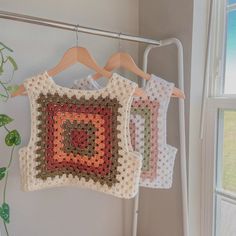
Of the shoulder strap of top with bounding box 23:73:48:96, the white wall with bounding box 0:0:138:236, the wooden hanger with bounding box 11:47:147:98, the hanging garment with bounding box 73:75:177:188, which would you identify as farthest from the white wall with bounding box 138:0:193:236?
the shoulder strap of top with bounding box 23:73:48:96

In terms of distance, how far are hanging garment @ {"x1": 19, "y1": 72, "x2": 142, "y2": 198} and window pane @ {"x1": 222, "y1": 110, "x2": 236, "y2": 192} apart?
1.51 feet

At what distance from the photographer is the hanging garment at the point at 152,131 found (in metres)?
1.03

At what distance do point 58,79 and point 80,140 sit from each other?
0.38 metres

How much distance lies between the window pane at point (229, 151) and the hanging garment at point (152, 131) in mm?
261

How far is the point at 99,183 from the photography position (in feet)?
3.06

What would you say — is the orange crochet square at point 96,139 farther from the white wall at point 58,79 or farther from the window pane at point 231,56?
the window pane at point 231,56

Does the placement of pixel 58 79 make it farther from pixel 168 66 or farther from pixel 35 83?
pixel 168 66

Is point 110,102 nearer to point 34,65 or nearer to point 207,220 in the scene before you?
point 34,65

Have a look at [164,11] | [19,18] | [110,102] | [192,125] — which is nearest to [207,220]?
[192,125]

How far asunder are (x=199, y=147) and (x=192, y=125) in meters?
0.10

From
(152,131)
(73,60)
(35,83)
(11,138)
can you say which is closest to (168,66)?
(152,131)

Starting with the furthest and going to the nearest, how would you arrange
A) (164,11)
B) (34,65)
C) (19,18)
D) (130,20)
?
(130,20) → (164,11) → (34,65) → (19,18)

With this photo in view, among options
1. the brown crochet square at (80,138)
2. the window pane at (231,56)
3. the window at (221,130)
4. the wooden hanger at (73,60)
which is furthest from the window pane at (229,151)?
the brown crochet square at (80,138)

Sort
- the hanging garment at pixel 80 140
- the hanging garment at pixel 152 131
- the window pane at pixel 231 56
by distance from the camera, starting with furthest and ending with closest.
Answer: the window pane at pixel 231 56 → the hanging garment at pixel 152 131 → the hanging garment at pixel 80 140
